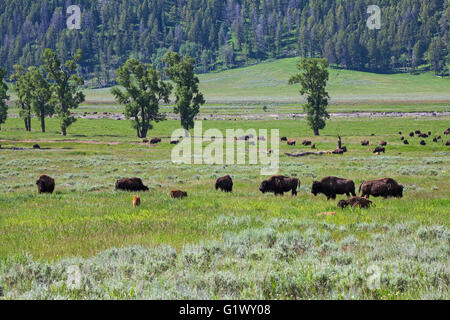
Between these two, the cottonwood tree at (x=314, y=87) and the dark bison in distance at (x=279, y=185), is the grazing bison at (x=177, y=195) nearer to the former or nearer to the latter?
the dark bison in distance at (x=279, y=185)

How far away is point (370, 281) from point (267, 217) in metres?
5.79

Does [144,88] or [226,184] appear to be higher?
[144,88]

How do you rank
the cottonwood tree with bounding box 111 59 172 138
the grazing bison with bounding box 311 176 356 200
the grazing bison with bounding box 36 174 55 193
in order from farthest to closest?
the cottonwood tree with bounding box 111 59 172 138, the grazing bison with bounding box 36 174 55 193, the grazing bison with bounding box 311 176 356 200

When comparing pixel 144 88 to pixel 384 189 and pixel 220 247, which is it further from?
pixel 220 247

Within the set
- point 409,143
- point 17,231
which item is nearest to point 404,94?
point 409,143

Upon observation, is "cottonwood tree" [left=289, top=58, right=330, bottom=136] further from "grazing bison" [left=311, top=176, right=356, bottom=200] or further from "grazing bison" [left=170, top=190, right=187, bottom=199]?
"grazing bison" [left=170, top=190, right=187, bottom=199]

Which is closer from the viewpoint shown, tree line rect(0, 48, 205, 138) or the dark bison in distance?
the dark bison in distance

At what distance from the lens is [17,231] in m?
9.48

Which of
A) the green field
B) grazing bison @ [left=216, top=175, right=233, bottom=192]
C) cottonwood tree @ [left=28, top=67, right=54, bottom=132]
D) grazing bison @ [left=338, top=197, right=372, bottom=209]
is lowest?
grazing bison @ [left=216, top=175, right=233, bottom=192]

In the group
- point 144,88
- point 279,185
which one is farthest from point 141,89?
point 279,185

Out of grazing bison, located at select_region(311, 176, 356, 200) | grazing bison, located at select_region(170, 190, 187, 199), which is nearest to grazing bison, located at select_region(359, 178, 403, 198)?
grazing bison, located at select_region(311, 176, 356, 200)

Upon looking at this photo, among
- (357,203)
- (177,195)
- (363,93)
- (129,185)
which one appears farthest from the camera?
(363,93)

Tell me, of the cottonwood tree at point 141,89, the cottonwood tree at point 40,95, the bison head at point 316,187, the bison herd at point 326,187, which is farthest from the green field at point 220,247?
the cottonwood tree at point 40,95

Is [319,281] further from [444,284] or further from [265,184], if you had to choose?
[265,184]
